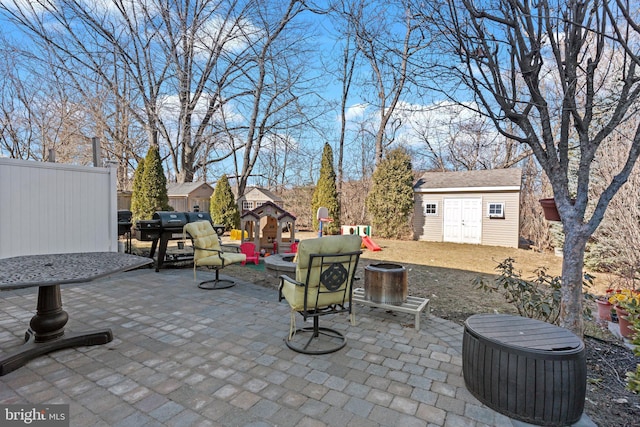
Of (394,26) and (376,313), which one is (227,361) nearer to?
(376,313)

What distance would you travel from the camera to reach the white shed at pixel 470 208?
1220 cm

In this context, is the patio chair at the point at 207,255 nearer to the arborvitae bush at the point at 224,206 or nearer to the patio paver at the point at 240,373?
the patio paver at the point at 240,373

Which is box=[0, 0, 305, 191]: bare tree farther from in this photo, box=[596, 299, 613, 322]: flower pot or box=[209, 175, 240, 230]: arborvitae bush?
box=[596, 299, 613, 322]: flower pot

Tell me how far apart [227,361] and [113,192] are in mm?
4625

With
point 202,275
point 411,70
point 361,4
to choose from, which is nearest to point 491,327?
point 411,70

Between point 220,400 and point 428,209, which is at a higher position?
point 428,209

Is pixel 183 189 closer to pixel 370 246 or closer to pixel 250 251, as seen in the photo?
pixel 250 251

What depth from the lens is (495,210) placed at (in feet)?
40.8

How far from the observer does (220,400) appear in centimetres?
214

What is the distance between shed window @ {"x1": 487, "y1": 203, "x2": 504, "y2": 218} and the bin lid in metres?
11.2

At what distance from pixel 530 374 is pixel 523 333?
34cm

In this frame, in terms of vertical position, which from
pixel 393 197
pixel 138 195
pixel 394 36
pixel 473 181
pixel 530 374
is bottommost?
pixel 530 374

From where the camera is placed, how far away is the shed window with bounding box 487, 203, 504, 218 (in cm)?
1227

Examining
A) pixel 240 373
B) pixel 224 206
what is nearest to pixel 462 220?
pixel 224 206
